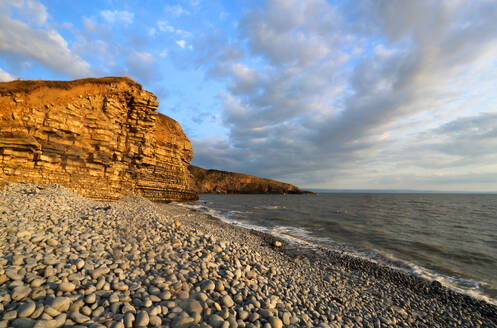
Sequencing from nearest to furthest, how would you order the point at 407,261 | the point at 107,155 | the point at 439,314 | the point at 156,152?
the point at 439,314 → the point at 407,261 → the point at 107,155 → the point at 156,152

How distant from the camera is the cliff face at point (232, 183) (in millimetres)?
103375

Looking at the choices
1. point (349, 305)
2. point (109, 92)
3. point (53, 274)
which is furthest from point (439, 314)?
point (109, 92)

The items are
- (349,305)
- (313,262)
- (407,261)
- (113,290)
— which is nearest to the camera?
(113,290)

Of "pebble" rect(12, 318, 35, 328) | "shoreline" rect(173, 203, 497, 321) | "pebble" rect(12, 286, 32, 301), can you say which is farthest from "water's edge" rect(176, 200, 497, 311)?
"pebble" rect(12, 318, 35, 328)

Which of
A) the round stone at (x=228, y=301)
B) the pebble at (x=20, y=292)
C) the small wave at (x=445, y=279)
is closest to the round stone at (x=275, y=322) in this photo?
the round stone at (x=228, y=301)

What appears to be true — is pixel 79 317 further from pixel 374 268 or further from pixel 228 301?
pixel 374 268

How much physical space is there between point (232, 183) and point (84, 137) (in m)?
92.3

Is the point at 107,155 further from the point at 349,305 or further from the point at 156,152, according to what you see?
the point at 349,305

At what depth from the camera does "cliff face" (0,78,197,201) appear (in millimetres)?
13711

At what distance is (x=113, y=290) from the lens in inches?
158

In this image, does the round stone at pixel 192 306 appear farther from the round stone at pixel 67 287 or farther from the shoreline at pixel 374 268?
the shoreline at pixel 374 268

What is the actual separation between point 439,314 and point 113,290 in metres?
9.79

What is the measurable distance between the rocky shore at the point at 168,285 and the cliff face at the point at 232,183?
3697 inches

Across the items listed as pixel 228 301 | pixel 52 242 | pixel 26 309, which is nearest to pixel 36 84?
pixel 52 242
